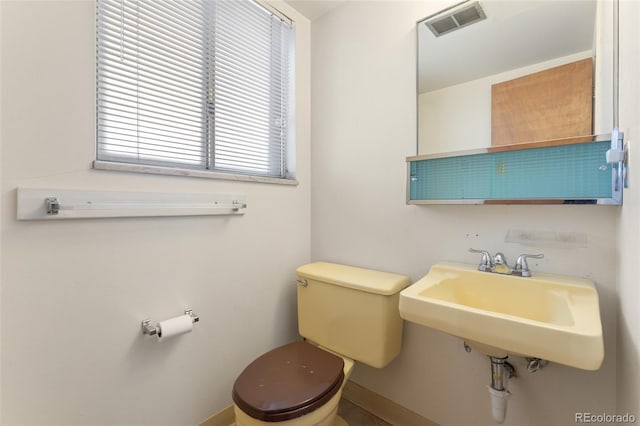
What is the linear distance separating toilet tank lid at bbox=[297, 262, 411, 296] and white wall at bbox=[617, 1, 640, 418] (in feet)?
2.34

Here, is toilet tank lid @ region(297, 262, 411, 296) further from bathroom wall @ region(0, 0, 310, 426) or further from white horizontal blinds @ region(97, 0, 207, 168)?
white horizontal blinds @ region(97, 0, 207, 168)

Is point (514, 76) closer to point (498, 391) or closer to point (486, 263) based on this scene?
point (486, 263)

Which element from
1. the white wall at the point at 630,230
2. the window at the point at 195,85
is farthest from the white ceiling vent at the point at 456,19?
the window at the point at 195,85

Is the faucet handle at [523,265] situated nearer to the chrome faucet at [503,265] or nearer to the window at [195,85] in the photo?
the chrome faucet at [503,265]

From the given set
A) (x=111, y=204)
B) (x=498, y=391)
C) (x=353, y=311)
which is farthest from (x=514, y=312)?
(x=111, y=204)

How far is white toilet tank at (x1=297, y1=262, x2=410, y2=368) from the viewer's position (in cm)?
125

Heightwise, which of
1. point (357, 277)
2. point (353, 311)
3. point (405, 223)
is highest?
point (405, 223)

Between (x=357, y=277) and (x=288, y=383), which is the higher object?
(x=357, y=277)

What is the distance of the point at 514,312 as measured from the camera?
1046 millimetres

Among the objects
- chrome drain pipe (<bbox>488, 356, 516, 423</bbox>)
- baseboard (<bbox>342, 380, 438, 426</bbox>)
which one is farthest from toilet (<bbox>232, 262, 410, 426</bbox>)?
chrome drain pipe (<bbox>488, 356, 516, 423</bbox>)

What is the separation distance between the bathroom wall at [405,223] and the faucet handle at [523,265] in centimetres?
3

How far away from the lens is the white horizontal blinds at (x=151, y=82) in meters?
1.03

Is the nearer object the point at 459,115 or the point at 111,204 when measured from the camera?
the point at 111,204

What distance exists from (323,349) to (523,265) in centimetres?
95
